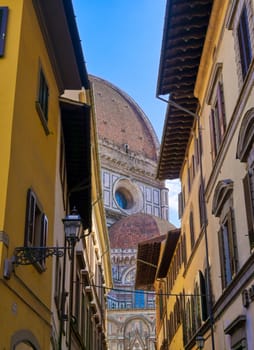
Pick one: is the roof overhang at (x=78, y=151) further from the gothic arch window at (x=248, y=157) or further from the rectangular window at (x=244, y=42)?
the gothic arch window at (x=248, y=157)

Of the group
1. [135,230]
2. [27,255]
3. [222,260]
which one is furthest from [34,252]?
[135,230]

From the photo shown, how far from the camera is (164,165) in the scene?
27.1m

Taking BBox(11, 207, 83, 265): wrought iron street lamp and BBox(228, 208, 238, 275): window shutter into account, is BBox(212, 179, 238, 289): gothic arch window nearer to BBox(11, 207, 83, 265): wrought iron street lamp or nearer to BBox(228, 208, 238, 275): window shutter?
BBox(228, 208, 238, 275): window shutter

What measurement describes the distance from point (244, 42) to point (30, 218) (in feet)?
20.0

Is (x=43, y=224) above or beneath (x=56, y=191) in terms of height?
beneath

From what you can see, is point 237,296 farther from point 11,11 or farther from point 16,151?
point 11,11

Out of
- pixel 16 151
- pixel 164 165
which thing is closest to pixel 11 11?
pixel 16 151

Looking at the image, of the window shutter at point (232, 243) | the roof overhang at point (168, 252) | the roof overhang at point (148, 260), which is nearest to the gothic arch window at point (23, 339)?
the window shutter at point (232, 243)

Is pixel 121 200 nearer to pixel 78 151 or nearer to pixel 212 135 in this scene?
pixel 78 151

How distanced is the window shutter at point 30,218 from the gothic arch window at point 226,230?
17.3ft

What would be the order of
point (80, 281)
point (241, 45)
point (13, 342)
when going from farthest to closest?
point (80, 281)
point (241, 45)
point (13, 342)

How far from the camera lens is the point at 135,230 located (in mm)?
85000

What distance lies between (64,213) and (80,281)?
534cm

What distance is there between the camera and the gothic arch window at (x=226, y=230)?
15.1 m
